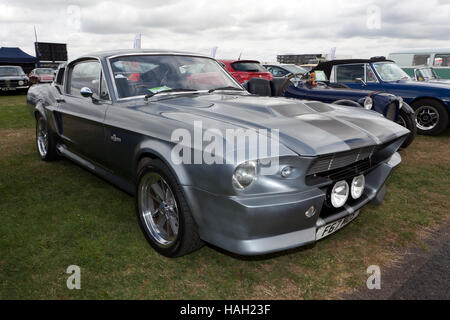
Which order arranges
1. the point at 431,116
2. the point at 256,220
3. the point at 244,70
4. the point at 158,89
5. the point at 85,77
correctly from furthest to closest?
1. the point at 244,70
2. the point at 431,116
3. the point at 85,77
4. the point at 158,89
5. the point at 256,220

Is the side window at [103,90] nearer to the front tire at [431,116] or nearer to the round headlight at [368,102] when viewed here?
the round headlight at [368,102]

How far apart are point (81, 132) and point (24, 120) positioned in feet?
20.7

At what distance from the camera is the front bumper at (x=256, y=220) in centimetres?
194

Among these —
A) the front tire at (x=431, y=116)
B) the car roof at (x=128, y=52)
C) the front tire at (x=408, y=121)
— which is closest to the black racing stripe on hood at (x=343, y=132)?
the car roof at (x=128, y=52)

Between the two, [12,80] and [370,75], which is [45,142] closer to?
[370,75]

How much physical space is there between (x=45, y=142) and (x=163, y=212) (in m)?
3.18

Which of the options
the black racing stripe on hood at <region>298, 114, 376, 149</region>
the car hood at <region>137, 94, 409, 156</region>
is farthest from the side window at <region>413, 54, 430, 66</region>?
the black racing stripe on hood at <region>298, 114, 376, 149</region>

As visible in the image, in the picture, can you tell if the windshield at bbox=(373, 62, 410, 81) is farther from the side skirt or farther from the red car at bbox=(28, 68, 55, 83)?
the red car at bbox=(28, 68, 55, 83)

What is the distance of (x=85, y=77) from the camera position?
3.79m

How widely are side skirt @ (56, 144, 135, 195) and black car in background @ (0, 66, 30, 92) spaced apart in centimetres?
1493

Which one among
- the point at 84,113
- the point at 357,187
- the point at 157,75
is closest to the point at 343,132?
the point at 357,187

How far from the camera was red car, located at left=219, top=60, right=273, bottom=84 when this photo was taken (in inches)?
483

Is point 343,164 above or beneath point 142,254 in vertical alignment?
above

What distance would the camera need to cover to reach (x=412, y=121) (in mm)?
5582
